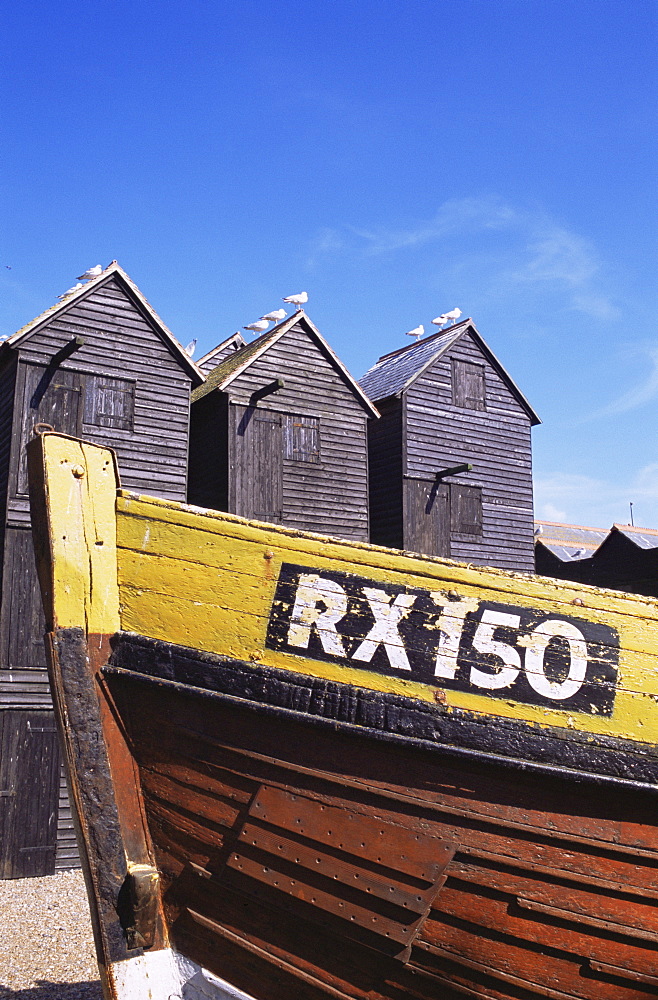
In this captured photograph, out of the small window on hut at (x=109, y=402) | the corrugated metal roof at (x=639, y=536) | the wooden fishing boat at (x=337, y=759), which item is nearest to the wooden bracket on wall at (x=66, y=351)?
the small window on hut at (x=109, y=402)

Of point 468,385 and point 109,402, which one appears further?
point 468,385

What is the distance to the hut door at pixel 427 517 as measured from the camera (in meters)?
17.4

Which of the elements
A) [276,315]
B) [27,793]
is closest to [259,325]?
[276,315]

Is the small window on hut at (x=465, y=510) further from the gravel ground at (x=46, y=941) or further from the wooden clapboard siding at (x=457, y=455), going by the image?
the gravel ground at (x=46, y=941)

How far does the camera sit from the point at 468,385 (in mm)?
19094

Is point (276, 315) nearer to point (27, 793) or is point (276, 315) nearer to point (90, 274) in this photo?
point (90, 274)

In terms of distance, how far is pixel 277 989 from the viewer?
348 centimetres

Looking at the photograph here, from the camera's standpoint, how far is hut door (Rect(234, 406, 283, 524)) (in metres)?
15.0

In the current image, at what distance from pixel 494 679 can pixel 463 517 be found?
48.4 ft

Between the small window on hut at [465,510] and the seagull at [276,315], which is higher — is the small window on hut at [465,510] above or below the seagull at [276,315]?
below

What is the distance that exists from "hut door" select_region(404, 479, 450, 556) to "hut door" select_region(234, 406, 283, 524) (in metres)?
3.43

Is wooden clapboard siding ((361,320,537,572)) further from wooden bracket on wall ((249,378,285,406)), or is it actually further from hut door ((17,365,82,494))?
hut door ((17,365,82,494))

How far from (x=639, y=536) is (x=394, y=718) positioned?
2710cm

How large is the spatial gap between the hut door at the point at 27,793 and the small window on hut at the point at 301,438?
669 centimetres
